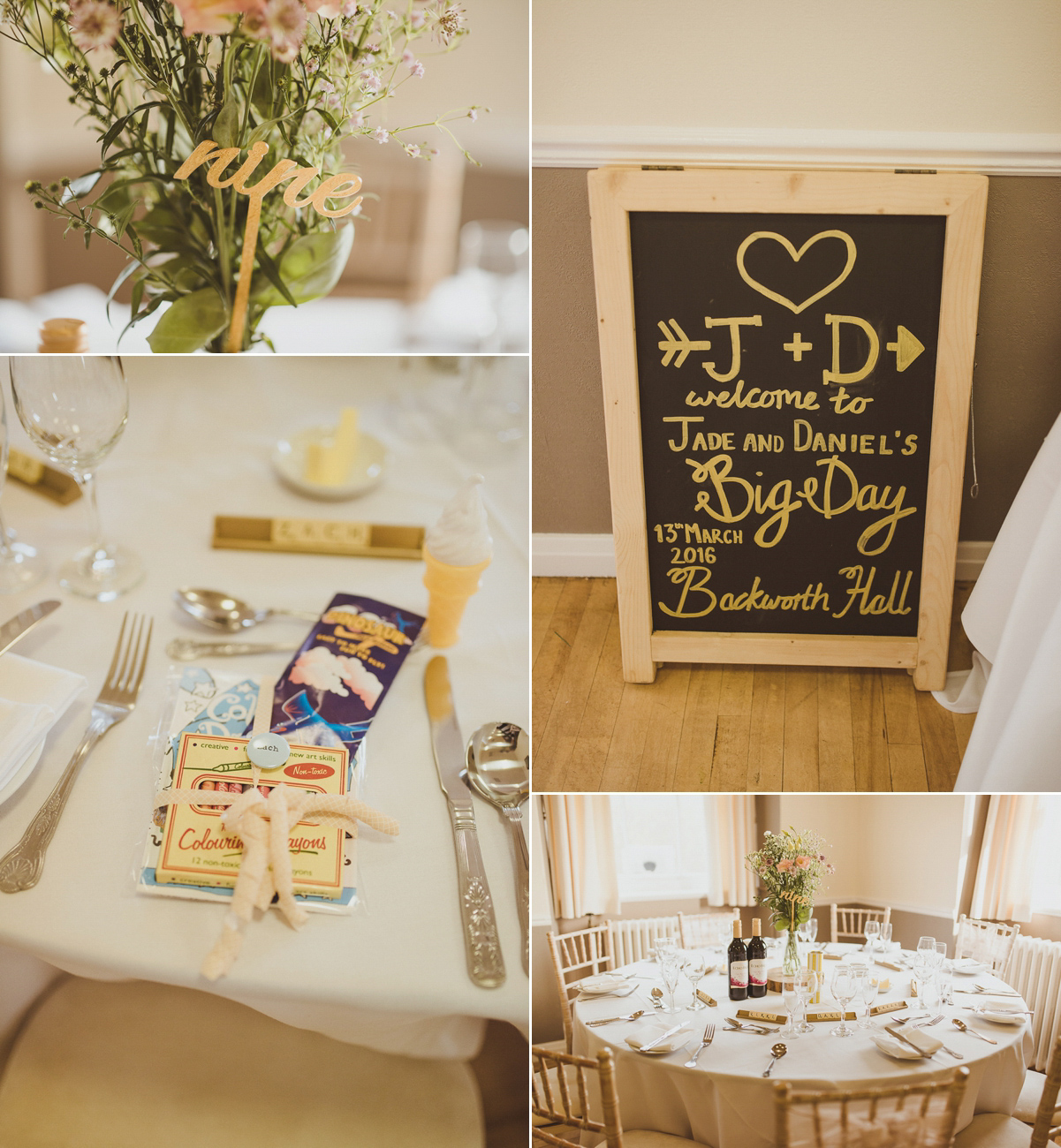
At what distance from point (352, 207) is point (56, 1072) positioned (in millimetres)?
810

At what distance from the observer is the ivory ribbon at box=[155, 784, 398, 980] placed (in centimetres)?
66

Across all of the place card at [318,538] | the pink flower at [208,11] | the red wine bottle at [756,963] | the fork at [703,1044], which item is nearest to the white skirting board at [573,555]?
the place card at [318,538]

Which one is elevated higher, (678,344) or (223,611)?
(678,344)

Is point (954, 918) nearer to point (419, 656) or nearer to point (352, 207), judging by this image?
point (419, 656)

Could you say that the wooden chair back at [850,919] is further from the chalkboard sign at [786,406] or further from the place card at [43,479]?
the place card at [43,479]

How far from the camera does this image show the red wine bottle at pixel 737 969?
927mm

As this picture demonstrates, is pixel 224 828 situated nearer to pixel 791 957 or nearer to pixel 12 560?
pixel 12 560

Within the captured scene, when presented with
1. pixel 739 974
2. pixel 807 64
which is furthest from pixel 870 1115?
pixel 807 64

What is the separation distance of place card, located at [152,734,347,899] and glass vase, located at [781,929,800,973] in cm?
51

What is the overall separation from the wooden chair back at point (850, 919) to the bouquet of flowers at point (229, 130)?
81 cm

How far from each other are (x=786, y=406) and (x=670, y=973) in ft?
3.37

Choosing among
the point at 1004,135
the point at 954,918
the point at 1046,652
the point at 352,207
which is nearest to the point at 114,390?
the point at 352,207

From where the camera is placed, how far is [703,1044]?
83 centimetres

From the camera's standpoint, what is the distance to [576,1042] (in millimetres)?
716
